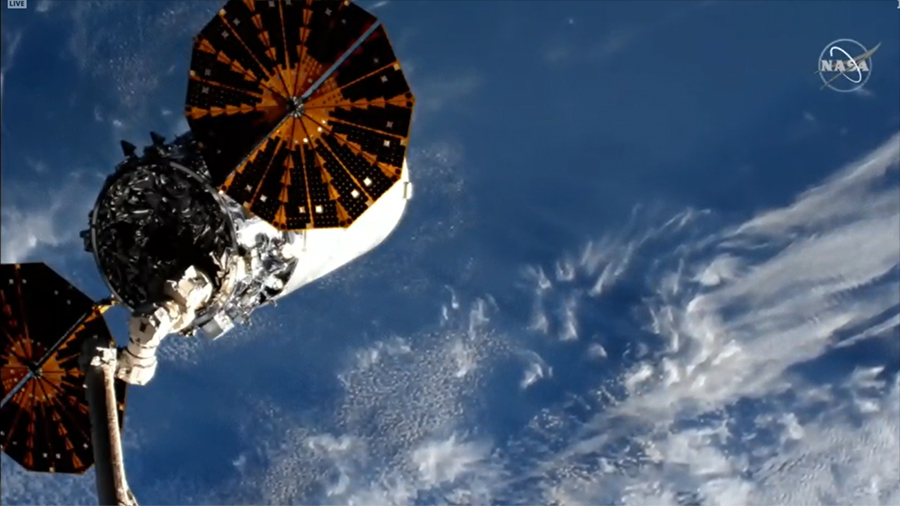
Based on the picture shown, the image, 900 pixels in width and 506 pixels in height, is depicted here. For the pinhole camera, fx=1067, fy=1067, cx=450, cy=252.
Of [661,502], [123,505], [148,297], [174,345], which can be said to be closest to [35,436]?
[148,297]

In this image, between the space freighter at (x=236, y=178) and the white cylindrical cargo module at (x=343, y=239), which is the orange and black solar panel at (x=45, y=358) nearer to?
the space freighter at (x=236, y=178)

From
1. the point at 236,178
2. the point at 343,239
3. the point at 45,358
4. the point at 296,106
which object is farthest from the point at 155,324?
the point at 343,239

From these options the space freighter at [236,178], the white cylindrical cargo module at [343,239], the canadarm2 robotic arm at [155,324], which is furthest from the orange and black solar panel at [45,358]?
the white cylindrical cargo module at [343,239]

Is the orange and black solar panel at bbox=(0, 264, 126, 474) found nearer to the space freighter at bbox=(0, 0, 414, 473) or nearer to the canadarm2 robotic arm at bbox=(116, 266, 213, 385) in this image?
the space freighter at bbox=(0, 0, 414, 473)

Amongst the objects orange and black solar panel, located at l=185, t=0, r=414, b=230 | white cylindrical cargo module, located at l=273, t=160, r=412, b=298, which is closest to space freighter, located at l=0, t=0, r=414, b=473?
orange and black solar panel, located at l=185, t=0, r=414, b=230

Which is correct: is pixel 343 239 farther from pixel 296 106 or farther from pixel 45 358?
pixel 45 358
